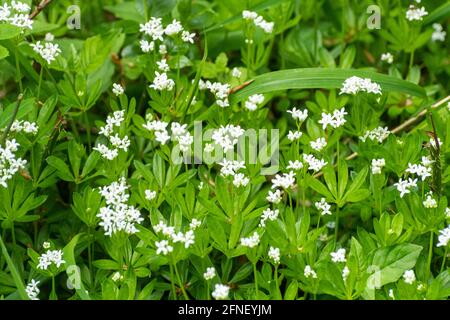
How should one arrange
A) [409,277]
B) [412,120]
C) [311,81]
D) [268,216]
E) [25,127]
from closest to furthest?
1. [409,277]
2. [268,216]
3. [25,127]
4. [311,81]
5. [412,120]

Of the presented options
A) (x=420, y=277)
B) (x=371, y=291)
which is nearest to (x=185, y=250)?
(x=371, y=291)

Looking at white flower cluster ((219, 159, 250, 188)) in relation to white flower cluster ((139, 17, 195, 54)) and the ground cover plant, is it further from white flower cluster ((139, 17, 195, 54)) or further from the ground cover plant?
white flower cluster ((139, 17, 195, 54))

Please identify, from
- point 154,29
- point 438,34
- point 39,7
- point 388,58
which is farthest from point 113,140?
point 438,34

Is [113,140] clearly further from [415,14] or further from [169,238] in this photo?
[415,14]

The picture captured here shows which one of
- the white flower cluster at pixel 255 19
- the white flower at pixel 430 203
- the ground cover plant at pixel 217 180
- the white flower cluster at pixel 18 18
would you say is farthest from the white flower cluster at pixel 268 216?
the white flower cluster at pixel 18 18

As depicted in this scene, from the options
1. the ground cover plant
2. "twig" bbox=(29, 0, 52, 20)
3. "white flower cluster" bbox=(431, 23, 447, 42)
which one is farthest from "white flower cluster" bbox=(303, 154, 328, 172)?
"white flower cluster" bbox=(431, 23, 447, 42)

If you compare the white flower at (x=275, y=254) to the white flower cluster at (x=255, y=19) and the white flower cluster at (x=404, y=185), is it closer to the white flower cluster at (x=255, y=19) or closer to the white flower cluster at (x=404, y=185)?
the white flower cluster at (x=404, y=185)
